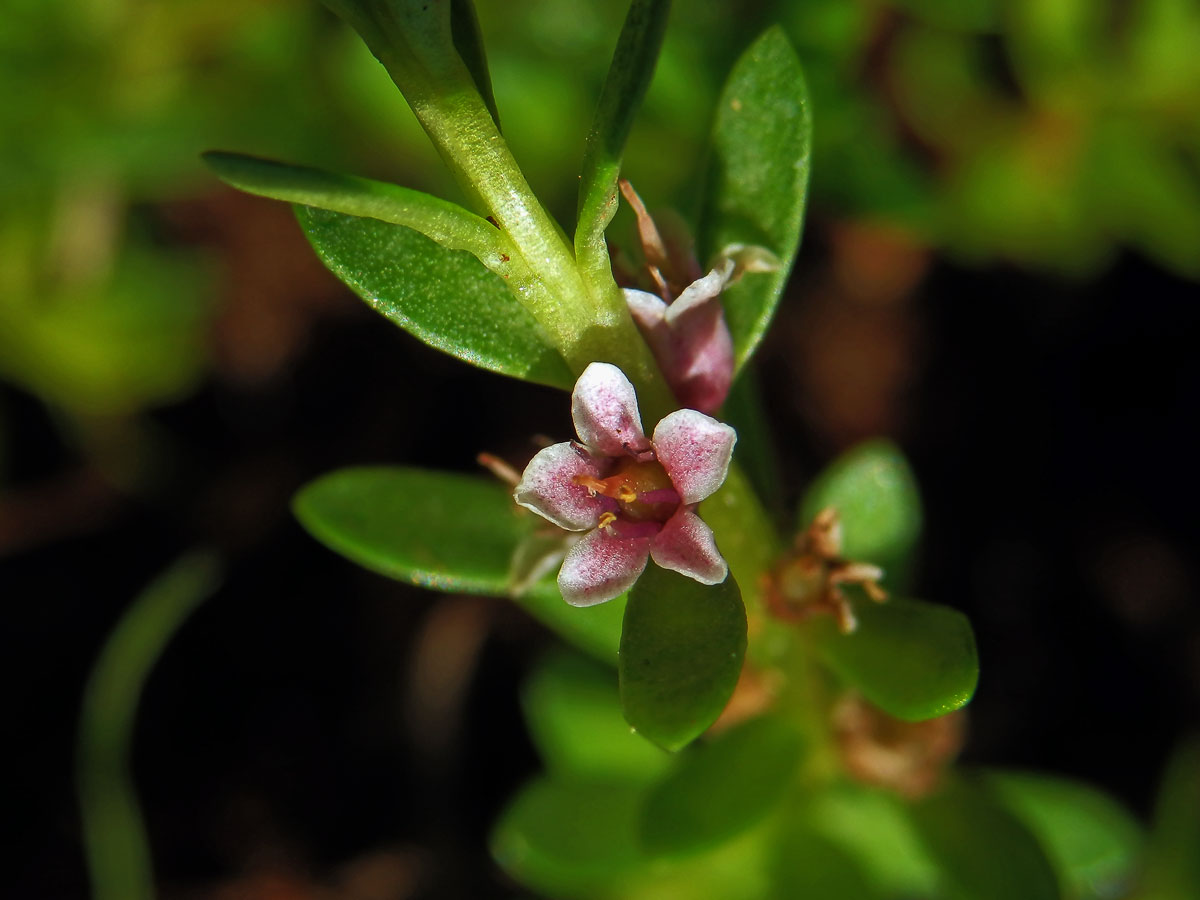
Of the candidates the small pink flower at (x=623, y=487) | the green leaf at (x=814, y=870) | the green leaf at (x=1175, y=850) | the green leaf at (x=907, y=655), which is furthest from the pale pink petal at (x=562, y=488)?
the green leaf at (x=1175, y=850)

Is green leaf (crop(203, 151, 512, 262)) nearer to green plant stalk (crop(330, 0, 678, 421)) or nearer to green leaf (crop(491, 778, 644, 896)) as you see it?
green plant stalk (crop(330, 0, 678, 421))

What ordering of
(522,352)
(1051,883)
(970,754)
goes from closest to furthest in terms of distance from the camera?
(522,352)
(1051,883)
(970,754)

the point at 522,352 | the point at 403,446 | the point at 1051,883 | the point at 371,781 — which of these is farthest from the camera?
the point at 403,446

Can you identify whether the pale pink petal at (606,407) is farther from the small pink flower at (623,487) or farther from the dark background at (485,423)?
the dark background at (485,423)

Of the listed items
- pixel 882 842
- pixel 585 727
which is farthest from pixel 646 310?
pixel 882 842

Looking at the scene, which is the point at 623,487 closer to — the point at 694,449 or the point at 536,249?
the point at 694,449

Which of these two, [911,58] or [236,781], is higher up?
[911,58]

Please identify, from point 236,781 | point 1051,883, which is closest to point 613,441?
point 1051,883

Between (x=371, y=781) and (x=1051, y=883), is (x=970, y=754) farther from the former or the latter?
(x=371, y=781)
